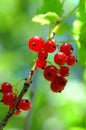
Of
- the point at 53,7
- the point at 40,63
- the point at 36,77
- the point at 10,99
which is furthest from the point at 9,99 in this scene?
the point at 36,77

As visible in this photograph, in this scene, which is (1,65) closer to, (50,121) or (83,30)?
(50,121)

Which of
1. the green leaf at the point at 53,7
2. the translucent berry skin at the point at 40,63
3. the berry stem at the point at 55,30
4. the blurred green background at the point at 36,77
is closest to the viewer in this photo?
the translucent berry skin at the point at 40,63

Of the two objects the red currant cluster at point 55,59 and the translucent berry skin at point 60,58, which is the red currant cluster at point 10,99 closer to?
the red currant cluster at point 55,59

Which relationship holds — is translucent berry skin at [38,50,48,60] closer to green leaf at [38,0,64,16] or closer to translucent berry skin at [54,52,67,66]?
translucent berry skin at [54,52,67,66]

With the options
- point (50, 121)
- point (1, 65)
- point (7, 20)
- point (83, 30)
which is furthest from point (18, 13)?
point (83, 30)

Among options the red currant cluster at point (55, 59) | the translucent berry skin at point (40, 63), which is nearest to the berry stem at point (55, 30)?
the red currant cluster at point (55, 59)

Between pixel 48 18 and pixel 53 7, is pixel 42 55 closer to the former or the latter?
pixel 48 18

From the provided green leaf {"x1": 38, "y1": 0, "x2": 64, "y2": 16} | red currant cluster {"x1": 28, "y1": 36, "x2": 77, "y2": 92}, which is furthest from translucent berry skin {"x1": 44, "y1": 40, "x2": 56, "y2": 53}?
green leaf {"x1": 38, "y1": 0, "x2": 64, "y2": 16}
